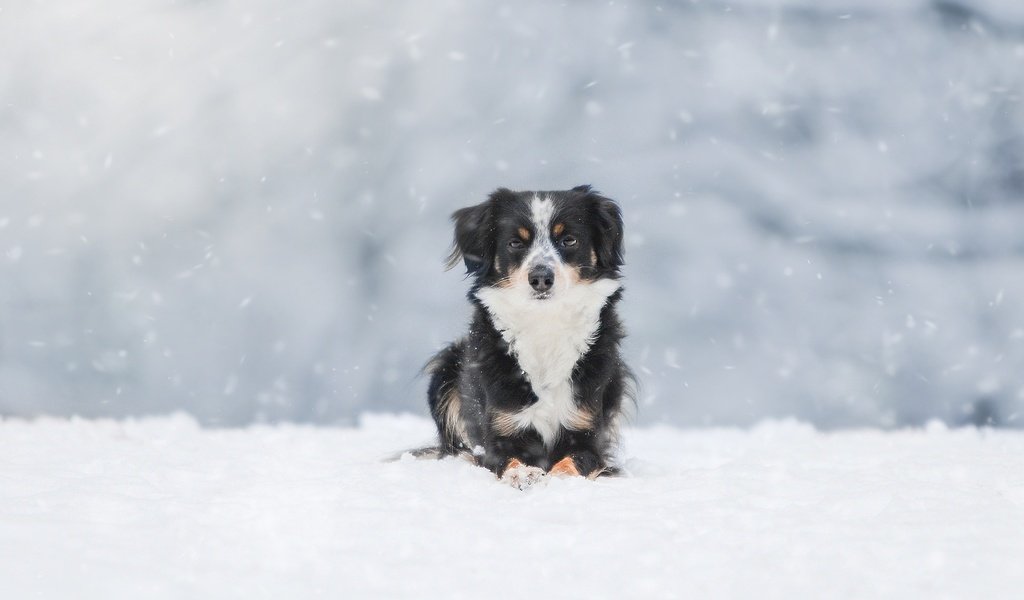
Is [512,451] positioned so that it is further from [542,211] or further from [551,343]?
[542,211]

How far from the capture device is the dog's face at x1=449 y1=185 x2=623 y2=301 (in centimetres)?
483

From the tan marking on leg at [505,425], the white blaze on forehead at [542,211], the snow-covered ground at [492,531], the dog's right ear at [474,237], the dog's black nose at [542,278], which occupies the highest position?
the white blaze on forehead at [542,211]

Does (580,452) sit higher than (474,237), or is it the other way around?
(474,237)

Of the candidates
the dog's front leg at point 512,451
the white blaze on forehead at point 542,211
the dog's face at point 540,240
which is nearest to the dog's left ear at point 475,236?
the dog's face at point 540,240

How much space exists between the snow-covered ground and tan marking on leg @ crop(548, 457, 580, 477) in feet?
1.23

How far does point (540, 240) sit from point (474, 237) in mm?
470

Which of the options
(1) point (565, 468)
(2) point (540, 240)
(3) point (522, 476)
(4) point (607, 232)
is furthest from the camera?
(4) point (607, 232)

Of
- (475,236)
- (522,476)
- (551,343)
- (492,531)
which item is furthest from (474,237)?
(492,531)

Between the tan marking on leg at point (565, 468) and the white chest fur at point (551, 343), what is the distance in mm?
221

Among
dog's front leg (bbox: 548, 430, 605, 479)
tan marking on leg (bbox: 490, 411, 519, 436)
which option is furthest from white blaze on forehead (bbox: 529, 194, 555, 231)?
dog's front leg (bbox: 548, 430, 605, 479)

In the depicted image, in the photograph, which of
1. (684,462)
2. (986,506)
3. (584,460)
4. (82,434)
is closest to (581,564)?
(986,506)

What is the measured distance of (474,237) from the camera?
524 cm

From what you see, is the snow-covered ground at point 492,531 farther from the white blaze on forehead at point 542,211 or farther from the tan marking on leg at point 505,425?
the white blaze on forehead at point 542,211

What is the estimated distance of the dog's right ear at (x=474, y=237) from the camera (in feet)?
17.0
